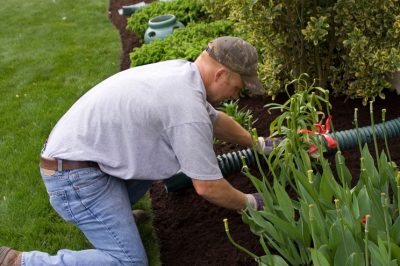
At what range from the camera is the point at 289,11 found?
3506 mm

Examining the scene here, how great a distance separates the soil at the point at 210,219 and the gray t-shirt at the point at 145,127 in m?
0.52

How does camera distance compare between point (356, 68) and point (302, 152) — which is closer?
point (302, 152)

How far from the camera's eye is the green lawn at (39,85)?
3.14 meters

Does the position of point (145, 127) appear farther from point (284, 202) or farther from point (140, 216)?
point (140, 216)

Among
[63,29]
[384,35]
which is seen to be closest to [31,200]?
[384,35]

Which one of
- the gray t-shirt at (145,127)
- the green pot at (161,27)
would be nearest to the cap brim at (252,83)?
the gray t-shirt at (145,127)

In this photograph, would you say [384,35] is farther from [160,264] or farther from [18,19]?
[18,19]

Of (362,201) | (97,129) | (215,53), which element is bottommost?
(362,201)

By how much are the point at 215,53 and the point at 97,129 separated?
0.60 metres

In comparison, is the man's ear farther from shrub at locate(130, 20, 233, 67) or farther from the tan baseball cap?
shrub at locate(130, 20, 233, 67)

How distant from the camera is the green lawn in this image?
3.14 meters

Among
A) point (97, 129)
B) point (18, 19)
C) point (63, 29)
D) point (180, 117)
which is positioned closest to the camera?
point (180, 117)

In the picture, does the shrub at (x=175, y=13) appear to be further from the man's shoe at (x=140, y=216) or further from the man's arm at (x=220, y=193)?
the man's arm at (x=220, y=193)

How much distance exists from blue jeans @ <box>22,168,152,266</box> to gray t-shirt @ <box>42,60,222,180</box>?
0.11m
